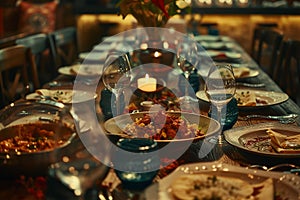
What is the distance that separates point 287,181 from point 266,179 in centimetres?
5

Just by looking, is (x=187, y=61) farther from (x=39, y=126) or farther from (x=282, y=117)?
(x=39, y=126)

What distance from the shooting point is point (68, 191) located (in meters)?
1.06

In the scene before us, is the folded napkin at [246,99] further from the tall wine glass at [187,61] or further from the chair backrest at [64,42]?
Result: the chair backrest at [64,42]

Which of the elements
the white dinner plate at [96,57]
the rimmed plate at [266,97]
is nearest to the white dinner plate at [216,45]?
the white dinner plate at [96,57]

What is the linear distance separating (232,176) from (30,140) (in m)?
0.59

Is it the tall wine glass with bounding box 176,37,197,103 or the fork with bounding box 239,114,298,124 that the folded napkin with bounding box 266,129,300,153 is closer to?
the fork with bounding box 239,114,298,124

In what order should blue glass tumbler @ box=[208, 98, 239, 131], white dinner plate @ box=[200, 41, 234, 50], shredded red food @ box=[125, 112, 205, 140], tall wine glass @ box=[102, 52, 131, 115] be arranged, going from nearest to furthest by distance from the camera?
shredded red food @ box=[125, 112, 205, 140]
blue glass tumbler @ box=[208, 98, 239, 131]
tall wine glass @ box=[102, 52, 131, 115]
white dinner plate @ box=[200, 41, 234, 50]

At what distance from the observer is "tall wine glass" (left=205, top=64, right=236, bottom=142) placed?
176 cm

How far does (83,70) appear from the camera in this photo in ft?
9.17

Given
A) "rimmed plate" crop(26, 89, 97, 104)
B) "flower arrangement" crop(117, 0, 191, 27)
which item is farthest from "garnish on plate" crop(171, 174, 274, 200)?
"flower arrangement" crop(117, 0, 191, 27)

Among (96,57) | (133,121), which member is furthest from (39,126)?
(96,57)

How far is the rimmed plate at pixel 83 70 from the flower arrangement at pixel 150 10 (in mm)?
368

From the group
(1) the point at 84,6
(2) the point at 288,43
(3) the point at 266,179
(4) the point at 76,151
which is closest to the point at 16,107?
(4) the point at 76,151

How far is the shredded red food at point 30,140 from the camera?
53.4 inches
